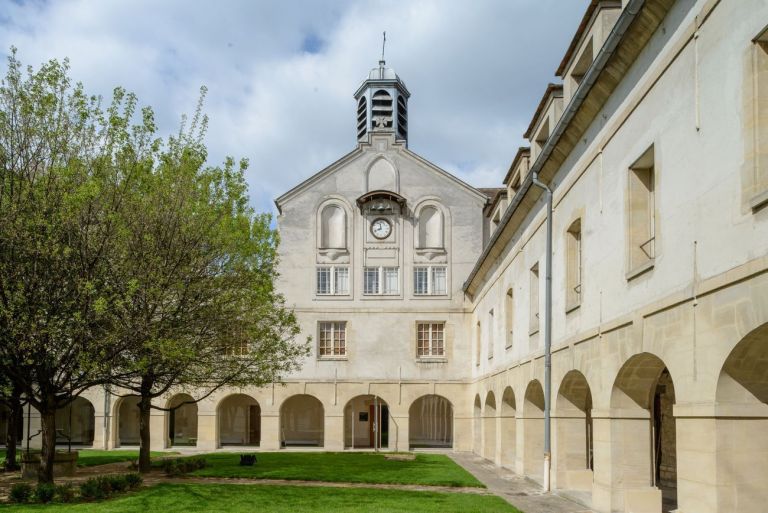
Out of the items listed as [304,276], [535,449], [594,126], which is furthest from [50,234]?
[304,276]

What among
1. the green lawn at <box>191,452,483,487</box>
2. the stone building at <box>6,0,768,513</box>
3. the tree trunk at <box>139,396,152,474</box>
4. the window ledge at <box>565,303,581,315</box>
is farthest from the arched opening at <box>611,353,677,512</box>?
the tree trunk at <box>139,396,152,474</box>

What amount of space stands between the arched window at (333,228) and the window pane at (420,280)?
3.32 metres

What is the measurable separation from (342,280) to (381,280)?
5.54 feet

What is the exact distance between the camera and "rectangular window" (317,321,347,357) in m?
35.8

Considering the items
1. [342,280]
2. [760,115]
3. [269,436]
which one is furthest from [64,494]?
[342,280]

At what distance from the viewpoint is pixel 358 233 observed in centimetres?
3600

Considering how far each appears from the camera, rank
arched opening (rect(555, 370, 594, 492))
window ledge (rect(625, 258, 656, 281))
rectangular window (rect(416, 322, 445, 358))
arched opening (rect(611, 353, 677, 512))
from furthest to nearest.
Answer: rectangular window (rect(416, 322, 445, 358)), arched opening (rect(555, 370, 594, 492)), arched opening (rect(611, 353, 677, 512)), window ledge (rect(625, 258, 656, 281))

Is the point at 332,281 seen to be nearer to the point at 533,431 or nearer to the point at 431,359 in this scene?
the point at 431,359

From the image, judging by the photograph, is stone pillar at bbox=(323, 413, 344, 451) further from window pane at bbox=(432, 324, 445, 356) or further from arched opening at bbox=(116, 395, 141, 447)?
arched opening at bbox=(116, 395, 141, 447)

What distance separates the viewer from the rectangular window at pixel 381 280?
35850mm

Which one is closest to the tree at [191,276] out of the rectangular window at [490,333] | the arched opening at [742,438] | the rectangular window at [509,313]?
the rectangular window at [509,313]

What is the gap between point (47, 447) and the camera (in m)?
17.2

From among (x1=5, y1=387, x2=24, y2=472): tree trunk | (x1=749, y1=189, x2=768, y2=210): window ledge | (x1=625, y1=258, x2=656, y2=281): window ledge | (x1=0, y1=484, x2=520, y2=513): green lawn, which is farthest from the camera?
(x1=5, y1=387, x2=24, y2=472): tree trunk

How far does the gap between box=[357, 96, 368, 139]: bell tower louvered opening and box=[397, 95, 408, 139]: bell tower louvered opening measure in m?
1.66
